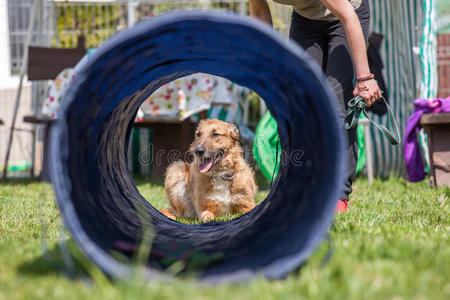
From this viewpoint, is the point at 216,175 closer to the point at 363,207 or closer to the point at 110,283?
the point at 363,207


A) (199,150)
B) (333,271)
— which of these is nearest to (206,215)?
(199,150)

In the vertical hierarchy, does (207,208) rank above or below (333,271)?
below

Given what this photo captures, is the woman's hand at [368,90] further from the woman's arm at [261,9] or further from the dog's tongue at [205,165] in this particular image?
the dog's tongue at [205,165]

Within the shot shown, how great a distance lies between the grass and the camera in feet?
5.43

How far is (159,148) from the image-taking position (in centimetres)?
779

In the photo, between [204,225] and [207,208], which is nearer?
[204,225]

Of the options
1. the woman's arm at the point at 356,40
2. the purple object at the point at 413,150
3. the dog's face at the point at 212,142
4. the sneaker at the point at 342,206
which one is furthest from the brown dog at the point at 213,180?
the purple object at the point at 413,150

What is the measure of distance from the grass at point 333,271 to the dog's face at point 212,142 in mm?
1658

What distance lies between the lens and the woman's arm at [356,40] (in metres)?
2.84

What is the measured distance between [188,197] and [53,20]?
5541mm

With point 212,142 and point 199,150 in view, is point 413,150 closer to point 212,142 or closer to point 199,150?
point 212,142

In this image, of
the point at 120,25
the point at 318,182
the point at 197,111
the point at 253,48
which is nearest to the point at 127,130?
the point at 253,48

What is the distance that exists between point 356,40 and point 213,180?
6.90 feet

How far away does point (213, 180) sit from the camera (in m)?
4.57
